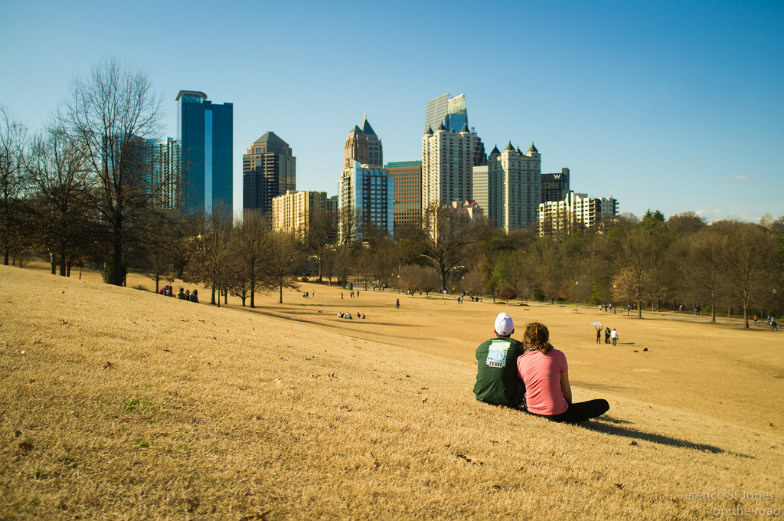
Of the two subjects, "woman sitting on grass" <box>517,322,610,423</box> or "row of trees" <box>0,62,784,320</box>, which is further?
"row of trees" <box>0,62,784,320</box>

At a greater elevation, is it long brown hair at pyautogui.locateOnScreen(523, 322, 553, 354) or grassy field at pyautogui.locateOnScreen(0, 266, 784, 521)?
long brown hair at pyautogui.locateOnScreen(523, 322, 553, 354)

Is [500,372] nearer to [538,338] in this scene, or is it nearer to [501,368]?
[501,368]

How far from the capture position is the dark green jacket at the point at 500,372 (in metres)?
7.84

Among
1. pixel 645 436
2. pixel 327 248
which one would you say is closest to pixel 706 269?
pixel 645 436

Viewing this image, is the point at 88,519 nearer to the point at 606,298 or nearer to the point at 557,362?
the point at 557,362

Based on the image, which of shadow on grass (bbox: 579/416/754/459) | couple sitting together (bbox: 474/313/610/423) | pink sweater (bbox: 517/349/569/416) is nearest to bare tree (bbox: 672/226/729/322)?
shadow on grass (bbox: 579/416/754/459)

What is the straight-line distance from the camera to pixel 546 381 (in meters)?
7.66

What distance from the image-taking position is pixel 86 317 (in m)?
11.0

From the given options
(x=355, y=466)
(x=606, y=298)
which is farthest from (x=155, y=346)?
(x=606, y=298)

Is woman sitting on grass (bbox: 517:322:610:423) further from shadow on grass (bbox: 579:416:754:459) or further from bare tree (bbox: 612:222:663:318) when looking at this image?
bare tree (bbox: 612:222:663:318)

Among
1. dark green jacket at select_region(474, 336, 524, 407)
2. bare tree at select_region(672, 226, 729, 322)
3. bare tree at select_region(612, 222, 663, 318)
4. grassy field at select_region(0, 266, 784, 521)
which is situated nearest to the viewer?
grassy field at select_region(0, 266, 784, 521)

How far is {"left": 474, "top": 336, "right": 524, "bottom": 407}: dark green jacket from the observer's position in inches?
309

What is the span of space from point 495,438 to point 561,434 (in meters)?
1.29

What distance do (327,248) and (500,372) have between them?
409 feet
